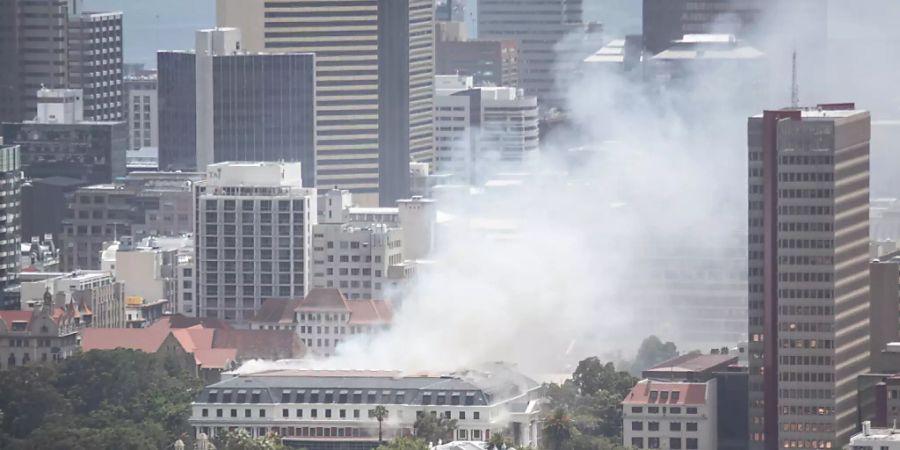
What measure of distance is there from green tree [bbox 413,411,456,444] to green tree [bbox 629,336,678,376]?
1890 centimetres

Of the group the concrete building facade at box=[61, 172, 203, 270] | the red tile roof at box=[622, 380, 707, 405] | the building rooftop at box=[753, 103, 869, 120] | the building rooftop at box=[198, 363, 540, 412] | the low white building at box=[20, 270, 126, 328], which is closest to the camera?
the building rooftop at box=[753, 103, 869, 120]

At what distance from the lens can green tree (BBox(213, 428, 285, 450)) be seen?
13812 centimetres

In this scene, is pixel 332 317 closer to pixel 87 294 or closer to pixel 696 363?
pixel 87 294

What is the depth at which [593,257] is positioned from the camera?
555 feet

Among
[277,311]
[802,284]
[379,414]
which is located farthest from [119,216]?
[802,284]

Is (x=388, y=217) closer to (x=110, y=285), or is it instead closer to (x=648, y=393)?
(x=110, y=285)

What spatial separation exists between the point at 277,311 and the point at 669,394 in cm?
3027

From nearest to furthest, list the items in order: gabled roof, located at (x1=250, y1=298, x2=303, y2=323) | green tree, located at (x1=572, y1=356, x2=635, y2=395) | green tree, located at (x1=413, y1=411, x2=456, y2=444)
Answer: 1. green tree, located at (x1=413, y1=411, x2=456, y2=444)
2. green tree, located at (x1=572, y1=356, x2=635, y2=395)
3. gabled roof, located at (x1=250, y1=298, x2=303, y2=323)

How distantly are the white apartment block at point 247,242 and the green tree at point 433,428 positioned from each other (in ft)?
107

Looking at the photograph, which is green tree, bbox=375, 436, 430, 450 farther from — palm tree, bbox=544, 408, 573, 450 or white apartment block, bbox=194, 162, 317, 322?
white apartment block, bbox=194, 162, 317, 322

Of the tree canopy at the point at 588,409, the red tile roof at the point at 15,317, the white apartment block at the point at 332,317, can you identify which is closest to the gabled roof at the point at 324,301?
the white apartment block at the point at 332,317

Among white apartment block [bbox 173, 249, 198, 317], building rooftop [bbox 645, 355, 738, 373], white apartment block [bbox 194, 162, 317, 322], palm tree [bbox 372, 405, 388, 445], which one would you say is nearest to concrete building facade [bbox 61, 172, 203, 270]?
white apartment block [bbox 173, 249, 198, 317]

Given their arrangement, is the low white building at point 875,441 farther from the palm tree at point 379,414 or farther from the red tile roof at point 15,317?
the red tile roof at point 15,317

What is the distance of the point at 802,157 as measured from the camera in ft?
452
